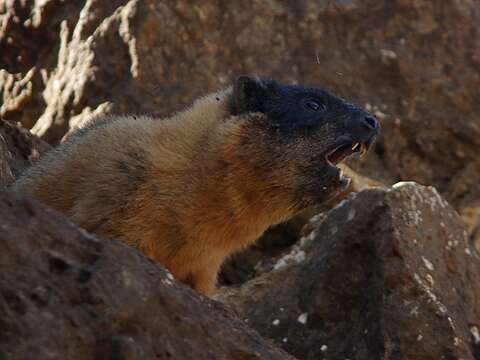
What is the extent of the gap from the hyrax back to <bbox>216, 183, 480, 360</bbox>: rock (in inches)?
33.7

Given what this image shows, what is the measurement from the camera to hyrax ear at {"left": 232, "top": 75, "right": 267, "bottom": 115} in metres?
6.59

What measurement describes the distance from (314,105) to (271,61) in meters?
2.92

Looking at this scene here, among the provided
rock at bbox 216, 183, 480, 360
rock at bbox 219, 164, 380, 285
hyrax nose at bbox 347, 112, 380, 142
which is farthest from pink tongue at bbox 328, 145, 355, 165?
rock at bbox 219, 164, 380, 285

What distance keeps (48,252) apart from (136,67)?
518 cm

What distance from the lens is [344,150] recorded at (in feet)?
21.3

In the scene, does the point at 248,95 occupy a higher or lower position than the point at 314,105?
higher

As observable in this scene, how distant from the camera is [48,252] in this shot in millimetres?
3877

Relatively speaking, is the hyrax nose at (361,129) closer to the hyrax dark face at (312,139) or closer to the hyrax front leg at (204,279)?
the hyrax dark face at (312,139)

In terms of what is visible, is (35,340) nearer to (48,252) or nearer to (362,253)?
(48,252)

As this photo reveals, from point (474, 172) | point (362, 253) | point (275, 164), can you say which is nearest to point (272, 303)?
point (362, 253)

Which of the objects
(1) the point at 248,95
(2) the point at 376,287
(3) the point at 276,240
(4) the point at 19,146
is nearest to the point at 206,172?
(1) the point at 248,95

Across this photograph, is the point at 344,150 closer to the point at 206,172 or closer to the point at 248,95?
the point at 248,95

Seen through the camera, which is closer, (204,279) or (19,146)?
(204,279)

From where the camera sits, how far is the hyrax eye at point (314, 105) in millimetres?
A: 6520
